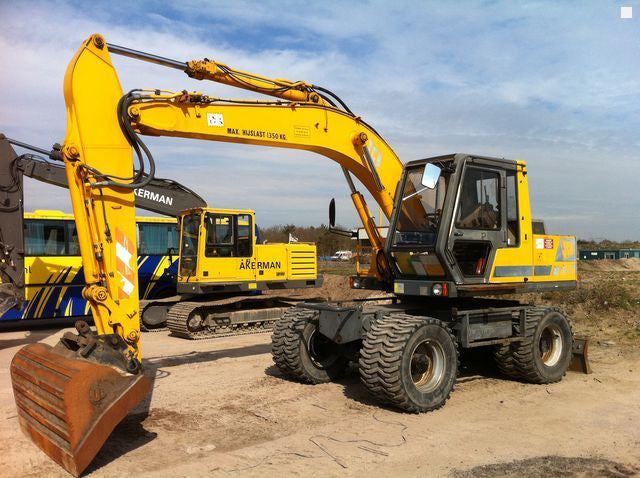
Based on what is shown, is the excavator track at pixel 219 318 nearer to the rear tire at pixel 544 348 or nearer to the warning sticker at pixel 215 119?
the warning sticker at pixel 215 119

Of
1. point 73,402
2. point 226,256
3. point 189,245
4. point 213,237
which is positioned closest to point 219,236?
point 213,237

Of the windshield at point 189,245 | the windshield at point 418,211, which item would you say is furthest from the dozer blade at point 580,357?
the windshield at point 189,245

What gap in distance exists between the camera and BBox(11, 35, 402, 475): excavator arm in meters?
4.81

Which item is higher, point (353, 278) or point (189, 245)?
point (189, 245)

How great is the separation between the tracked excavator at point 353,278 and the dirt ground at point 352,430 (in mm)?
355

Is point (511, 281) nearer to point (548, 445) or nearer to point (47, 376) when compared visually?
point (548, 445)

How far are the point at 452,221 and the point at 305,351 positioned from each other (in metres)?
2.55

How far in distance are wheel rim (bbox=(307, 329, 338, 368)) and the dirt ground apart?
34cm

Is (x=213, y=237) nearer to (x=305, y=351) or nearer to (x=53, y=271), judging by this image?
(x=53, y=271)

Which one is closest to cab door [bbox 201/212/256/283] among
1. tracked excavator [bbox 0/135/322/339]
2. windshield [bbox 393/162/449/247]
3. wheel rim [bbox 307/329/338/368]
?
tracked excavator [bbox 0/135/322/339]

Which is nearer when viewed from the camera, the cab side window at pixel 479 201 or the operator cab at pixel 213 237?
the cab side window at pixel 479 201

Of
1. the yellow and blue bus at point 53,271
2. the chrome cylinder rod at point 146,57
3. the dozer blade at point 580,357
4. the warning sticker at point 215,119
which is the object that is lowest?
the dozer blade at point 580,357

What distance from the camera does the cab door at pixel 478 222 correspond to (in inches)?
282

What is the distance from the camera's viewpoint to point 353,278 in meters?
8.43
